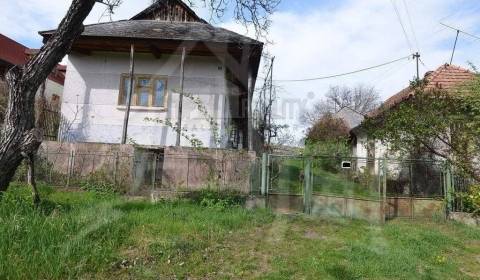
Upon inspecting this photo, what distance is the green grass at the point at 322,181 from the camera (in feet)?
32.8

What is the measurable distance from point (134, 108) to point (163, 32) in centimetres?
272

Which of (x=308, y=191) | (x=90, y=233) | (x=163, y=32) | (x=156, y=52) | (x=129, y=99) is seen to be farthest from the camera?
(x=163, y=32)

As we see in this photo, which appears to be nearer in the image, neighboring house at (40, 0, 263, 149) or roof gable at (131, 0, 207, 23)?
neighboring house at (40, 0, 263, 149)

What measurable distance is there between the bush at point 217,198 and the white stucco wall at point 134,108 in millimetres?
3782

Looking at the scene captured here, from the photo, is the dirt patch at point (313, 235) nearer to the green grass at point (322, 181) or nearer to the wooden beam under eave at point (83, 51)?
the green grass at point (322, 181)

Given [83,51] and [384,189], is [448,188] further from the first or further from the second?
[83,51]

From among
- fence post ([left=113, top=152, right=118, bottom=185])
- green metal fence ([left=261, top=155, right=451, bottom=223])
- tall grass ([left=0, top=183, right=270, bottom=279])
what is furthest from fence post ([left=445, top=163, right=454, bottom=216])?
fence post ([left=113, top=152, right=118, bottom=185])

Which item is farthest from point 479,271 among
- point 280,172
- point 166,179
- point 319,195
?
point 166,179

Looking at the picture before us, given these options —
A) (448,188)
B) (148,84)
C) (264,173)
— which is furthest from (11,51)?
(448,188)

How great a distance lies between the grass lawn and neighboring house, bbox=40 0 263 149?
5.07m

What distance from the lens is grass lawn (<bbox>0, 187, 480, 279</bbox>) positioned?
5.48 meters

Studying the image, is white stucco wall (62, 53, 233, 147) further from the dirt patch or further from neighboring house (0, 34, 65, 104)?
neighboring house (0, 34, 65, 104)

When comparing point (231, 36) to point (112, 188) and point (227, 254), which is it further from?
point (227, 254)

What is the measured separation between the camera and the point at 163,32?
45.5 feet
